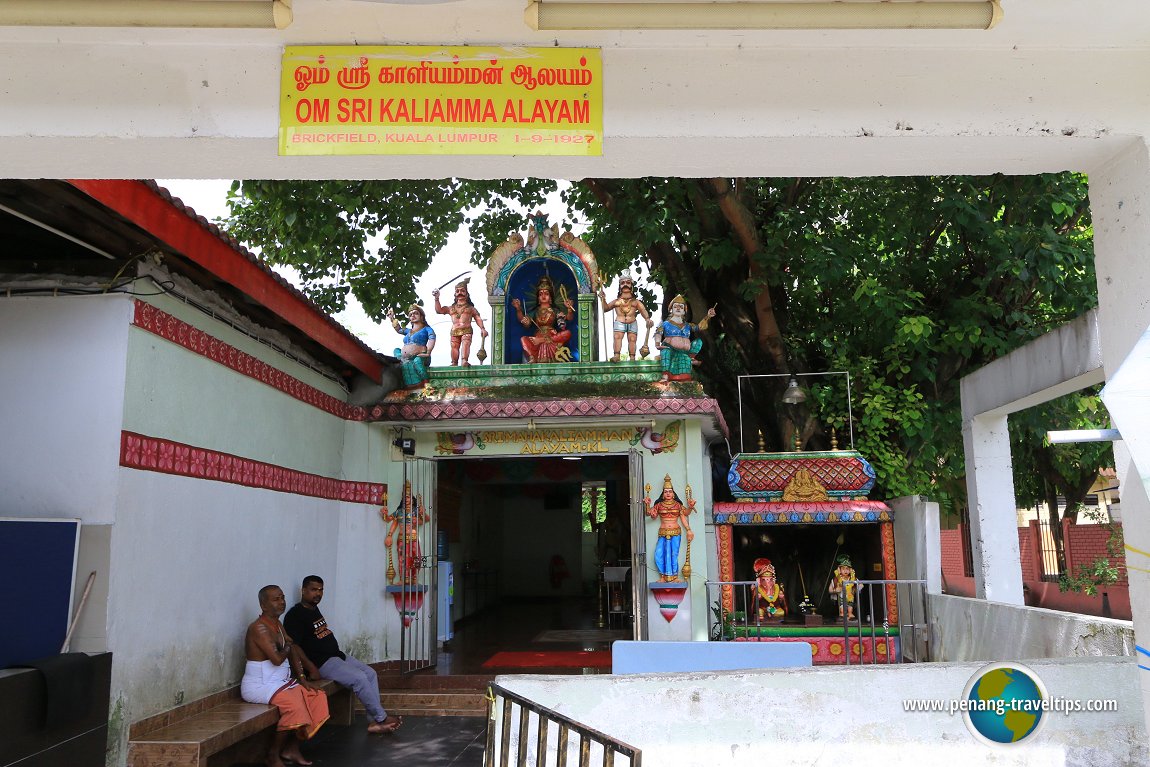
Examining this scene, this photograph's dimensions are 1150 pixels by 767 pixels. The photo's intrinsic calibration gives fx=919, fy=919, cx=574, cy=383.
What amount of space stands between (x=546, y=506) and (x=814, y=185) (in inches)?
386

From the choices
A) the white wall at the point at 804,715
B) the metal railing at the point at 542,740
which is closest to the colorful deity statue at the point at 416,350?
the metal railing at the point at 542,740

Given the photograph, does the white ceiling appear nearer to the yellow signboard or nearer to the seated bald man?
the yellow signboard

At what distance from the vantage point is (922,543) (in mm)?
9164

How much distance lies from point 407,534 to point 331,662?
8.06 feet

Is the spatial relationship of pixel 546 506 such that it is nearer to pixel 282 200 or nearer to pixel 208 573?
pixel 282 200

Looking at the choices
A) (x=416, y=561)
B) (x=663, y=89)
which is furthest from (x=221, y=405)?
(x=663, y=89)

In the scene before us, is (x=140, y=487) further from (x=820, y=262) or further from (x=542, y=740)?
(x=820, y=262)

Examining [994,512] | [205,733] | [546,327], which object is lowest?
[205,733]

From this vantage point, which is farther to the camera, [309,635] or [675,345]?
[675,345]

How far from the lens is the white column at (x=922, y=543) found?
29.6 ft

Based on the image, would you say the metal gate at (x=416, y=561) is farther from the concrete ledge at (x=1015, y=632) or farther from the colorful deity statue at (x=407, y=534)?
the concrete ledge at (x=1015, y=632)

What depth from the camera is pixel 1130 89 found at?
329cm

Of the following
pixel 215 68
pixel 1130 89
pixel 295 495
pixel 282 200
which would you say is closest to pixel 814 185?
pixel 282 200

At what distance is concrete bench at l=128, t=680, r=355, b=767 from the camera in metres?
5.34
